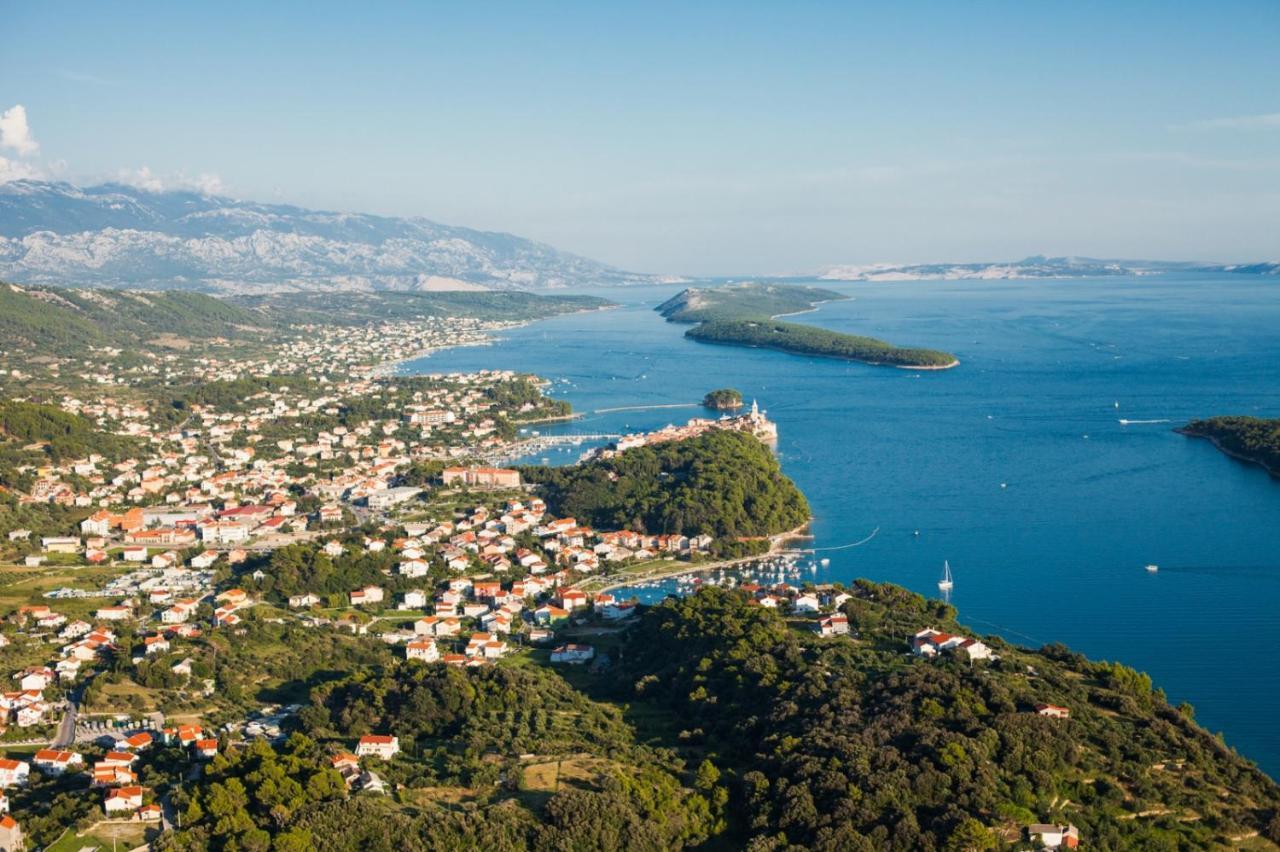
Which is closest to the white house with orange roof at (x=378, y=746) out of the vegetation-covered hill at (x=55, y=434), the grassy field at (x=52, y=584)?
the grassy field at (x=52, y=584)

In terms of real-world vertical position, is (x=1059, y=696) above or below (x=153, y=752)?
above

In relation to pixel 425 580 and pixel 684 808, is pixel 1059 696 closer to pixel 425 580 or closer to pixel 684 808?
pixel 684 808

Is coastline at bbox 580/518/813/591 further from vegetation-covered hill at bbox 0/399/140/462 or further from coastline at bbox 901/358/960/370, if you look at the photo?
coastline at bbox 901/358/960/370

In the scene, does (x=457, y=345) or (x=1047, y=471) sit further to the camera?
(x=457, y=345)

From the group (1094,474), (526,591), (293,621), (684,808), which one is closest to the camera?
(684,808)

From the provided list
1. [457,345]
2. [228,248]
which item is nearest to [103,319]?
[457,345]

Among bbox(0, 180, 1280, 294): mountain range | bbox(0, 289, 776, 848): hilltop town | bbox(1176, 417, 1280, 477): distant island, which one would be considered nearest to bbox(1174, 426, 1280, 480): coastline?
bbox(1176, 417, 1280, 477): distant island

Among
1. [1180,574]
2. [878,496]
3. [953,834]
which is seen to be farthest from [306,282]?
[953,834]

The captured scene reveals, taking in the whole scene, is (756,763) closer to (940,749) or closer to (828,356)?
(940,749)
